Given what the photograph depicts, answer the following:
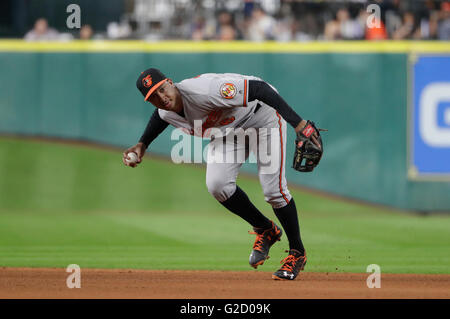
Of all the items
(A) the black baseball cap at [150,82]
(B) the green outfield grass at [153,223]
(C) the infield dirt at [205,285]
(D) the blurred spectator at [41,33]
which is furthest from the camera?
(D) the blurred spectator at [41,33]

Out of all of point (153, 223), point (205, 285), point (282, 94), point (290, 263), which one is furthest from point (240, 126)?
point (282, 94)

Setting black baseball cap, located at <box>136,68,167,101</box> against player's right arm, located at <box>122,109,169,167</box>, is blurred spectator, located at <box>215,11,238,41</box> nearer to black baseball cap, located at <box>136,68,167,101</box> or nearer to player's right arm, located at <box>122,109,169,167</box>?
player's right arm, located at <box>122,109,169,167</box>

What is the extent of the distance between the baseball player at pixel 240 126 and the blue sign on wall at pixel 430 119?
20.6ft

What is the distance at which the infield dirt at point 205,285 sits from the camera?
554 cm

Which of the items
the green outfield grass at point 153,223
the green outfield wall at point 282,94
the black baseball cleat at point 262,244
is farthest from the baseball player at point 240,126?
the green outfield wall at point 282,94

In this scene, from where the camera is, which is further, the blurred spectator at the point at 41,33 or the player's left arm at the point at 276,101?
the blurred spectator at the point at 41,33

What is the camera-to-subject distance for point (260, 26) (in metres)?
13.4

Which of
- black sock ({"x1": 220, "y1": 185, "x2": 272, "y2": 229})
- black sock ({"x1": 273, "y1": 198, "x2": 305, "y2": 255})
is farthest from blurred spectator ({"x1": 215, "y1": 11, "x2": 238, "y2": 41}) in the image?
black sock ({"x1": 273, "y1": 198, "x2": 305, "y2": 255})

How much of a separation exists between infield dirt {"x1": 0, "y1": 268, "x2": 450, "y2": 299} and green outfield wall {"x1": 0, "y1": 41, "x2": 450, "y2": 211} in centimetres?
607

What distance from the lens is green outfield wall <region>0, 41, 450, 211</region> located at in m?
12.6

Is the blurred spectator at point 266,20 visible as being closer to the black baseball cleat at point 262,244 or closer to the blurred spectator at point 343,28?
the blurred spectator at point 343,28

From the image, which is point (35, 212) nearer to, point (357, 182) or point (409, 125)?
point (357, 182)

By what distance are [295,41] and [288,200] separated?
23.7 ft

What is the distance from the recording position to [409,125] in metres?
12.4
